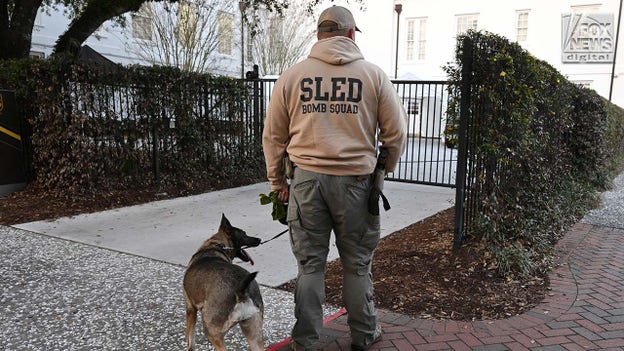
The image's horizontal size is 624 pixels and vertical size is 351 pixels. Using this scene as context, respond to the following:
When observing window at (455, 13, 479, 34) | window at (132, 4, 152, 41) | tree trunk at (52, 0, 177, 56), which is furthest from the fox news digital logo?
tree trunk at (52, 0, 177, 56)

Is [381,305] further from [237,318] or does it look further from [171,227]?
[171,227]

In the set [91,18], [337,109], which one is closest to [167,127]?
[91,18]

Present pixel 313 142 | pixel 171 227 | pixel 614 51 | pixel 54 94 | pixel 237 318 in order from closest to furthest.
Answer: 1. pixel 237 318
2. pixel 313 142
3. pixel 171 227
4. pixel 54 94
5. pixel 614 51

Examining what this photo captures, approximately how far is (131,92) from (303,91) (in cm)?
515

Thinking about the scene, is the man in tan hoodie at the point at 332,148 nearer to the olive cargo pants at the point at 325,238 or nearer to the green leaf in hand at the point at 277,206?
the olive cargo pants at the point at 325,238

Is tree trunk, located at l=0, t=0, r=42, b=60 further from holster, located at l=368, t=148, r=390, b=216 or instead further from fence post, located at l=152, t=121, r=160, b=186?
holster, located at l=368, t=148, r=390, b=216

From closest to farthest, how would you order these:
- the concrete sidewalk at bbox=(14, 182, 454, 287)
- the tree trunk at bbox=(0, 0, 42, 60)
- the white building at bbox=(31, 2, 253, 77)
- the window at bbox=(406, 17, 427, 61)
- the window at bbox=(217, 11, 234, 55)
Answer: the concrete sidewalk at bbox=(14, 182, 454, 287) < the tree trunk at bbox=(0, 0, 42, 60) < the white building at bbox=(31, 2, 253, 77) < the window at bbox=(217, 11, 234, 55) < the window at bbox=(406, 17, 427, 61)

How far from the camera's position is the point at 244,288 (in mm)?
2512

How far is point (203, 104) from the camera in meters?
8.05

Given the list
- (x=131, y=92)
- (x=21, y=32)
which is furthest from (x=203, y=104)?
(x=21, y=32)

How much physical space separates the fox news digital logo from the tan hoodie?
1077 inches

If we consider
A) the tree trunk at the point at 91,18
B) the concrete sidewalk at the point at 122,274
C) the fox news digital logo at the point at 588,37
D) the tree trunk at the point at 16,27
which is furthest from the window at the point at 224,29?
the fox news digital logo at the point at 588,37

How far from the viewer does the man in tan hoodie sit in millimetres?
2668

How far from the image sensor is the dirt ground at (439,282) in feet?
12.0
